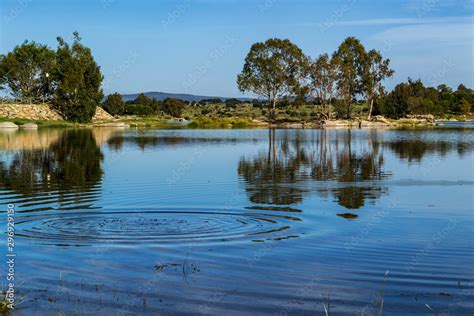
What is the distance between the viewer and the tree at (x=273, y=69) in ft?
312

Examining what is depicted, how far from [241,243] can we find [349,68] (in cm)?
8680

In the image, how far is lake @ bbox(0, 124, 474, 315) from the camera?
7684 mm

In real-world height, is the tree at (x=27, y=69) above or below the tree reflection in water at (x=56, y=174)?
above

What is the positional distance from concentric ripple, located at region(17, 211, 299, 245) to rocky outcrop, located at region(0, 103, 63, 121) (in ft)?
241

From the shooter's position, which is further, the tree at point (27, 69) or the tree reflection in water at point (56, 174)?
the tree at point (27, 69)

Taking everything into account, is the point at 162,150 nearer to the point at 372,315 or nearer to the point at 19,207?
the point at 19,207

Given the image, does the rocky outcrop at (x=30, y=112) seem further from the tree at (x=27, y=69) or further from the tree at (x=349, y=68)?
the tree at (x=349, y=68)

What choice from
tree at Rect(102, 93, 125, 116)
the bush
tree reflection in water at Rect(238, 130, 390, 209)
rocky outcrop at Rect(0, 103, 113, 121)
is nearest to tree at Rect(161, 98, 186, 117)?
the bush

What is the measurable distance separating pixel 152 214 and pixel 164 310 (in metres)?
6.83

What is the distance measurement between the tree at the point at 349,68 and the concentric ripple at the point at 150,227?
82.8 m

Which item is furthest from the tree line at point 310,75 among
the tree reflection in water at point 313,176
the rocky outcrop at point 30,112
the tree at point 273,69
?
the tree reflection in water at point 313,176

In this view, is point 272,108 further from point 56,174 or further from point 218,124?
point 56,174

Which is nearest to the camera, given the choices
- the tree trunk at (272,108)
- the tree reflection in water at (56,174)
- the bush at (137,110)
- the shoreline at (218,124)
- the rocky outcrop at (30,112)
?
the tree reflection in water at (56,174)

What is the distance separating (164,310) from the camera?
729 cm
